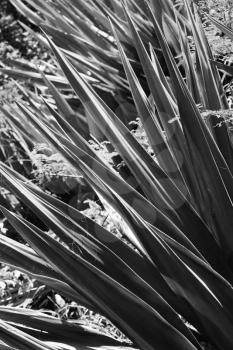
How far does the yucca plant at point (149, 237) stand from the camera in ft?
5.31

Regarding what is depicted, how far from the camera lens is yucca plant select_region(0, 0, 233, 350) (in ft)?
5.31

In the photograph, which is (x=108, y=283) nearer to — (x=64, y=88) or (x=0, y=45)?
(x=64, y=88)

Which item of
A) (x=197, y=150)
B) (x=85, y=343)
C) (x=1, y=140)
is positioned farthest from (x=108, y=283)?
(x=1, y=140)

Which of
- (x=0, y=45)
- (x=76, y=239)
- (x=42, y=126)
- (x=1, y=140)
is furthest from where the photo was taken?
(x=0, y=45)

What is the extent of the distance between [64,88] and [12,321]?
222 cm

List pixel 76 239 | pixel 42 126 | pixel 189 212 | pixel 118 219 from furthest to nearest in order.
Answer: pixel 118 219
pixel 42 126
pixel 189 212
pixel 76 239

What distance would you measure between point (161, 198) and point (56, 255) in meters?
0.42

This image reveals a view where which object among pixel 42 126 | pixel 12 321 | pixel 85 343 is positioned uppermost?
pixel 42 126

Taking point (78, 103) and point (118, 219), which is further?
point (78, 103)

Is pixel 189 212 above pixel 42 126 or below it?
below

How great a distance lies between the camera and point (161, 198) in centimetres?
192

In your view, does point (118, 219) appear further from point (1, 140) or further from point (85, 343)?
point (1, 140)

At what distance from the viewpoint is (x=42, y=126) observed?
2.01m

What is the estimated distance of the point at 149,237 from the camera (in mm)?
1646
